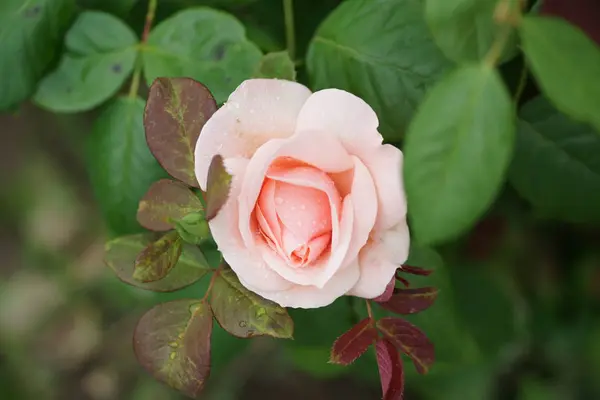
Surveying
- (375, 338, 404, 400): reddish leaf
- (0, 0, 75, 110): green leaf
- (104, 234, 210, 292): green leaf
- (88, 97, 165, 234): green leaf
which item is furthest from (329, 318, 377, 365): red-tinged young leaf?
(0, 0, 75, 110): green leaf

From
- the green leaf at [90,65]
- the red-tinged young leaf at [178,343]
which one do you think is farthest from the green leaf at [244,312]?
the green leaf at [90,65]

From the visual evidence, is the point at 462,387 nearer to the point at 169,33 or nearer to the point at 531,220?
the point at 531,220

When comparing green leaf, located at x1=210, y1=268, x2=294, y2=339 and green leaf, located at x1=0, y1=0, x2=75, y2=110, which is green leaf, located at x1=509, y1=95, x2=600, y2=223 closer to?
green leaf, located at x1=210, y1=268, x2=294, y2=339

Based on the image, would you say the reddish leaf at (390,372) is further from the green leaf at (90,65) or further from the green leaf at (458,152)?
the green leaf at (90,65)

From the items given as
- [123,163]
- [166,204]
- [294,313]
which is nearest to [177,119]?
[166,204]

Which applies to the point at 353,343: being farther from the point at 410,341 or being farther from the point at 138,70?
the point at 138,70
